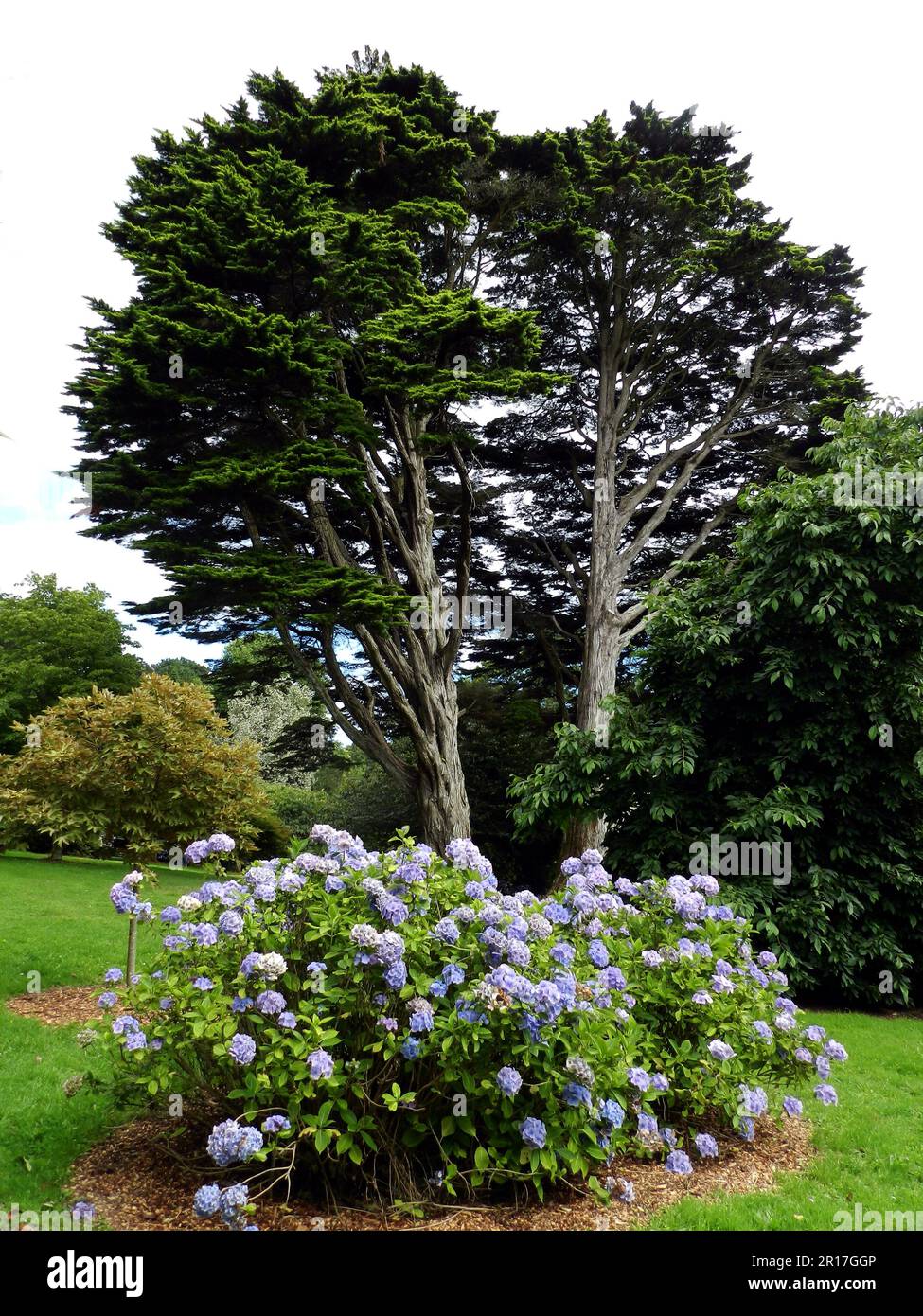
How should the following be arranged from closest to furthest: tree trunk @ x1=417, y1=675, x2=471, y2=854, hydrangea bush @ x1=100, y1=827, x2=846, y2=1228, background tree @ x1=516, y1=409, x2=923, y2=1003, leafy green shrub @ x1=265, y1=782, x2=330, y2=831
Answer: hydrangea bush @ x1=100, y1=827, x2=846, y2=1228, background tree @ x1=516, y1=409, x2=923, y2=1003, tree trunk @ x1=417, y1=675, x2=471, y2=854, leafy green shrub @ x1=265, y1=782, x2=330, y2=831

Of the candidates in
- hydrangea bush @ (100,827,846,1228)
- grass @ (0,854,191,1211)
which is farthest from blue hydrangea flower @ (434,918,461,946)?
grass @ (0,854,191,1211)

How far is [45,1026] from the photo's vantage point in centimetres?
590

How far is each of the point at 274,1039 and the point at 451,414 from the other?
1341 centimetres

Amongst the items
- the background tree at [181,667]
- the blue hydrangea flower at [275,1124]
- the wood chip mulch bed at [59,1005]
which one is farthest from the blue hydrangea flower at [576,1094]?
the background tree at [181,667]

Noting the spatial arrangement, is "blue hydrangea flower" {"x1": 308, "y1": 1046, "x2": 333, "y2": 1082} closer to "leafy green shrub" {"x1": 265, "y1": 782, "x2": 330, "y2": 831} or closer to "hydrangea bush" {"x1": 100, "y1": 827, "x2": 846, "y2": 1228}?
"hydrangea bush" {"x1": 100, "y1": 827, "x2": 846, "y2": 1228}

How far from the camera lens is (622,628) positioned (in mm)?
16359

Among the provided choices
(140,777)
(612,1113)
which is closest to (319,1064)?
(612,1113)

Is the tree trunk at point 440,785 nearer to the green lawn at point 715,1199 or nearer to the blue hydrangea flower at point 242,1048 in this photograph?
the green lawn at point 715,1199

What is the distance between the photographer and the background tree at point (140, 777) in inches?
379

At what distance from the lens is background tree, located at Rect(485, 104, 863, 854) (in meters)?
14.7

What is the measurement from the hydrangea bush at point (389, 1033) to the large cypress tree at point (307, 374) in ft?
23.9

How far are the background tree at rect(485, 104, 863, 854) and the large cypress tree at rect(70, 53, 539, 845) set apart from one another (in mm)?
1954

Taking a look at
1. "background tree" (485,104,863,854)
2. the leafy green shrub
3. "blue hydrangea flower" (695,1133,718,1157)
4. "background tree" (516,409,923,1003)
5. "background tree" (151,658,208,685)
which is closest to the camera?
"blue hydrangea flower" (695,1133,718,1157)
